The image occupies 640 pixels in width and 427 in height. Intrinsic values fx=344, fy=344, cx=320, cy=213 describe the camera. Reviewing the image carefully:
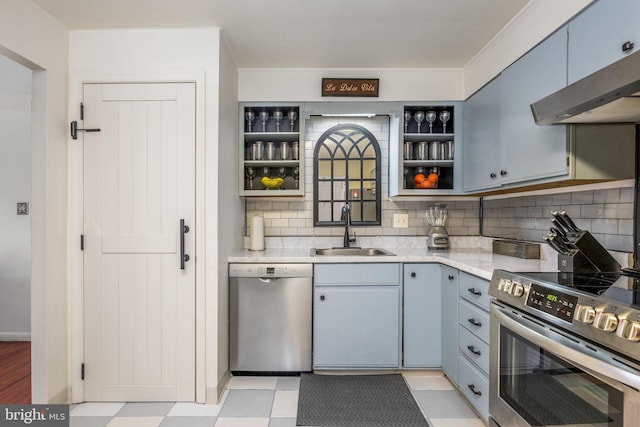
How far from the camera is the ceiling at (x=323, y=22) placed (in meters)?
1.98

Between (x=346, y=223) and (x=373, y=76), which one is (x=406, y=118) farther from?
(x=346, y=223)

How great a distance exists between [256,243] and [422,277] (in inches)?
52.5

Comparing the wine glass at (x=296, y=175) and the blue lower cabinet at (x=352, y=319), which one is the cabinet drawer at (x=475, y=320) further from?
the wine glass at (x=296, y=175)

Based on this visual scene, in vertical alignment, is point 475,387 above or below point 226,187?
below

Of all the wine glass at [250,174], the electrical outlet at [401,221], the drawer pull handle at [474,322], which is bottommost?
the drawer pull handle at [474,322]

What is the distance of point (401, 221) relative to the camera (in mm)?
3098

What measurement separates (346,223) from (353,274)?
61 centimetres

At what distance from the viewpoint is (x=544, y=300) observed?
4.32 feet

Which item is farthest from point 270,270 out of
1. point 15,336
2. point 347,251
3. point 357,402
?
point 15,336

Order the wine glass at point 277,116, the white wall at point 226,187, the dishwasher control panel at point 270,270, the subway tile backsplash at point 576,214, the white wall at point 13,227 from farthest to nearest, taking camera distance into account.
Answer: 1. the white wall at point 13,227
2. the wine glass at point 277,116
3. the dishwasher control panel at point 270,270
4. the white wall at point 226,187
5. the subway tile backsplash at point 576,214

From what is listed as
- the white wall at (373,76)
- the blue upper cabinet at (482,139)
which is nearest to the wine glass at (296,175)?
the white wall at (373,76)

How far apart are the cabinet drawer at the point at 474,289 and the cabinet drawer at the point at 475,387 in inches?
15.3

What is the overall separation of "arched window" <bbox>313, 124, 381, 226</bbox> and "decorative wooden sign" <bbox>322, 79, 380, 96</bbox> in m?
0.35

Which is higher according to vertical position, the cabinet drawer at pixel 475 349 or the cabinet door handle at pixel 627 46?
the cabinet door handle at pixel 627 46
